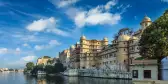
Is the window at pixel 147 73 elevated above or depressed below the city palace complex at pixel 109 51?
below

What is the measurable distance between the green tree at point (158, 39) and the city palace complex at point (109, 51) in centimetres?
3616

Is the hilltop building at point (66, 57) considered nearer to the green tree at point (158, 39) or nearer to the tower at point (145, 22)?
the tower at point (145, 22)

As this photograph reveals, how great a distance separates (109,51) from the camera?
297 ft

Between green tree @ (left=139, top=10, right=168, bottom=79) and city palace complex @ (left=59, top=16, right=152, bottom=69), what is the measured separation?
119ft

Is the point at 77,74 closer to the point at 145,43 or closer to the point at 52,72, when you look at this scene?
the point at 52,72

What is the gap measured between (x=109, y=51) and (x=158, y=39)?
57.6m

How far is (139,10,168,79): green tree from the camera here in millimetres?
32991

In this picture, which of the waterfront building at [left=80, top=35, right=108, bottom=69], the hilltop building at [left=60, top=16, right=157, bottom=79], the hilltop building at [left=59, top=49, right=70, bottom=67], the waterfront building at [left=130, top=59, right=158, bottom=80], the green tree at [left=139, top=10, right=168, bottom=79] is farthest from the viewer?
the hilltop building at [left=59, top=49, right=70, bottom=67]

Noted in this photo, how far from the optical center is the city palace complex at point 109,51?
250 feet

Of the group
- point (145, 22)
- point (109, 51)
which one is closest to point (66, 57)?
point (109, 51)

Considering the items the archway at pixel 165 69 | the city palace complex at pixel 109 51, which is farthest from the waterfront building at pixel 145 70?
the city palace complex at pixel 109 51

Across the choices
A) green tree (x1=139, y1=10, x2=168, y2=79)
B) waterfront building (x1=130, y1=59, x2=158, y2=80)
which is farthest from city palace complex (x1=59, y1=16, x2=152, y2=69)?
waterfront building (x1=130, y1=59, x2=158, y2=80)

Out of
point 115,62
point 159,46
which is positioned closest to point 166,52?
point 159,46

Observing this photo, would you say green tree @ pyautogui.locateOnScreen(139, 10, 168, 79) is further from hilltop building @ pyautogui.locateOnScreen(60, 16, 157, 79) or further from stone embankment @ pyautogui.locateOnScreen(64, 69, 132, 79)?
stone embankment @ pyautogui.locateOnScreen(64, 69, 132, 79)
